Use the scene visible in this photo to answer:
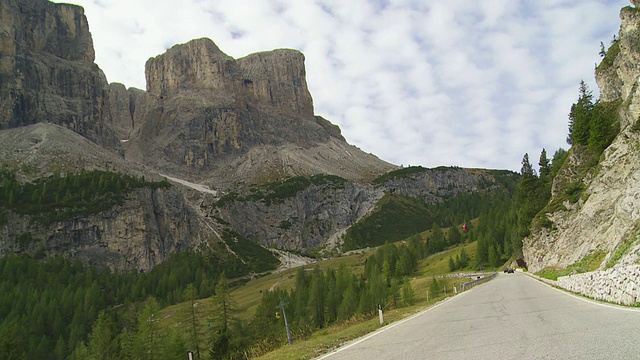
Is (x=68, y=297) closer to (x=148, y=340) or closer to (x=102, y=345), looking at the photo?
(x=102, y=345)

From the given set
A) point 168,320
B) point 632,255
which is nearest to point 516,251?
point 632,255

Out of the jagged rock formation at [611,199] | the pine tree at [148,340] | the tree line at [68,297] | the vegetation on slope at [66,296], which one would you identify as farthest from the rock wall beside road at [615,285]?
the vegetation on slope at [66,296]

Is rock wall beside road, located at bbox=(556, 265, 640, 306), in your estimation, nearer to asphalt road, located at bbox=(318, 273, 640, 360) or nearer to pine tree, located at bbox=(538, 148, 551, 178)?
asphalt road, located at bbox=(318, 273, 640, 360)

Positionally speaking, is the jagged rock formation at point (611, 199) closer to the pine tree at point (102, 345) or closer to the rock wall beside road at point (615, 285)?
the rock wall beside road at point (615, 285)

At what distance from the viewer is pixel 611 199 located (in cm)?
4825

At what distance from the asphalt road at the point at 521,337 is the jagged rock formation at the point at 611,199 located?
42.7 feet

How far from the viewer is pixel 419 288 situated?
7962 centimetres

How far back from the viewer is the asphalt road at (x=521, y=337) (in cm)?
984

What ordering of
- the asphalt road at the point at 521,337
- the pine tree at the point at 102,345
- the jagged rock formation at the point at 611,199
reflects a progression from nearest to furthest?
the asphalt road at the point at 521,337, the jagged rock formation at the point at 611,199, the pine tree at the point at 102,345

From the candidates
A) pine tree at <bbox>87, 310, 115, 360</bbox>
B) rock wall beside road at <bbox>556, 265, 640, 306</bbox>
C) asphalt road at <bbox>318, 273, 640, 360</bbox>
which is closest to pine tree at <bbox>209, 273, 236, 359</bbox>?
pine tree at <bbox>87, 310, 115, 360</bbox>

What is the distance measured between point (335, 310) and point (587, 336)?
72933 millimetres

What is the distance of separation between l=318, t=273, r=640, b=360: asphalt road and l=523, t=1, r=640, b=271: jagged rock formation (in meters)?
13.0

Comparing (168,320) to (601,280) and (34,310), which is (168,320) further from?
(601,280)

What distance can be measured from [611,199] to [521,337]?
45.1 meters
